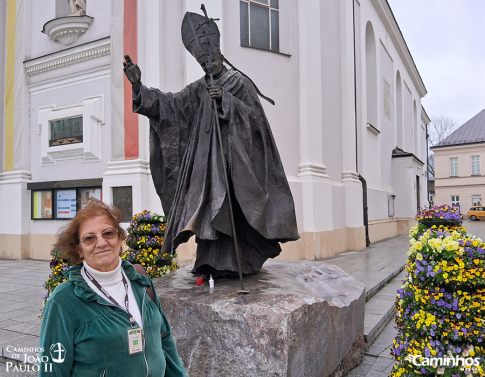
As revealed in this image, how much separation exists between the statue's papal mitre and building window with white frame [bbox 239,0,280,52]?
5.94m

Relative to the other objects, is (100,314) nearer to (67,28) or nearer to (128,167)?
(128,167)

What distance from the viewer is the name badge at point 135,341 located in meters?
1.57

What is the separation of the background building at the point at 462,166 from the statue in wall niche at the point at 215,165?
39710 millimetres

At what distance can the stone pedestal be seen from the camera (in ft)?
8.45

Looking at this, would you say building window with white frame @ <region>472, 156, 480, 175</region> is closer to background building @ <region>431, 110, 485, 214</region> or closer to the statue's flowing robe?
background building @ <region>431, 110, 485, 214</region>

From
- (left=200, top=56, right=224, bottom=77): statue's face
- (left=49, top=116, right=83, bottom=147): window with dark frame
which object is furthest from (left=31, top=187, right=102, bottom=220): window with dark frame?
(left=200, top=56, right=224, bottom=77): statue's face

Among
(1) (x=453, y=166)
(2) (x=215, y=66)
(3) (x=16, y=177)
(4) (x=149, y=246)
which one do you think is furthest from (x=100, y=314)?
(1) (x=453, y=166)

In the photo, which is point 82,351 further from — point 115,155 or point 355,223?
point 355,223

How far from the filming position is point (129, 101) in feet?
31.3

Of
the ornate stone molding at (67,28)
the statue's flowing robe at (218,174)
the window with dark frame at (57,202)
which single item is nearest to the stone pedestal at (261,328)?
the statue's flowing robe at (218,174)

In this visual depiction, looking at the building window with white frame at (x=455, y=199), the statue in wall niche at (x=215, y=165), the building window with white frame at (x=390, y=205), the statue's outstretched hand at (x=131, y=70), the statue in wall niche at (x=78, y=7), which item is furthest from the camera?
the building window with white frame at (x=455, y=199)

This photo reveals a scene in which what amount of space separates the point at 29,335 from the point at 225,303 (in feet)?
8.80

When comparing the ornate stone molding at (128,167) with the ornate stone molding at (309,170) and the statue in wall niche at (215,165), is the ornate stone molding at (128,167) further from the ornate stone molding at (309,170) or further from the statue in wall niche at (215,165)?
the statue in wall niche at (215,165)

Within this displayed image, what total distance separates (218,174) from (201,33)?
1161mm
